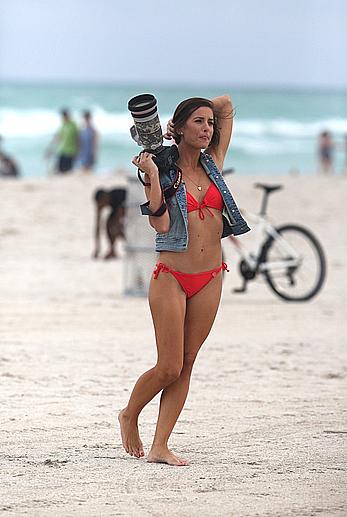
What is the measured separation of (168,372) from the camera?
4988mm

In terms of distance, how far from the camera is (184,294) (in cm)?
502

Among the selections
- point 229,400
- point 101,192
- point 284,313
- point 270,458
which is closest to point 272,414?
point 229,400

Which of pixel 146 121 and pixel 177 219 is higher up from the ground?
pixel 146 121

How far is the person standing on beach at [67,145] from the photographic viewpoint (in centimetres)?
2339

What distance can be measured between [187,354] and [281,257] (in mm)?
6429

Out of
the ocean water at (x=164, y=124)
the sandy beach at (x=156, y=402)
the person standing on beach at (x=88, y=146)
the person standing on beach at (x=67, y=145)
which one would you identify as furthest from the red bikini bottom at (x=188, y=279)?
the ocean water at (x=164, y=124)

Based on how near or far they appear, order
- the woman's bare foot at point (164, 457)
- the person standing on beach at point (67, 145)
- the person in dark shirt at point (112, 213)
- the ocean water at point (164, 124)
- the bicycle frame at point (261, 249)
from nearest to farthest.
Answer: the woman's bare foot at point (164, 457) < the bicycle frame at point (261, 249) < the person in dark shirt at point (112, 213) < the person standing on beach at point (67, 145) < the ocean water at point (164, 124)

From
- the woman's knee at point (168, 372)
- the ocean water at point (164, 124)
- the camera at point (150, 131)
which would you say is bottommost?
the woman's knee at point (168, 372)

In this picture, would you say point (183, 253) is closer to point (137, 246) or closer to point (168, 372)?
point (168, 372)

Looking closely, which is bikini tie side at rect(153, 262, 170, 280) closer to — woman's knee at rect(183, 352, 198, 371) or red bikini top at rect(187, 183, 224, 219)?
red bikini top at rect(187, 183, 224, 219)

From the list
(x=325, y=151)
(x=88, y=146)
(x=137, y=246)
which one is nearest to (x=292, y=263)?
(x=137, y=246)

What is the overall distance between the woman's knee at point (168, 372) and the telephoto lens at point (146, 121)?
0.93 metres

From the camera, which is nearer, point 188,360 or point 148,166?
point 148,166

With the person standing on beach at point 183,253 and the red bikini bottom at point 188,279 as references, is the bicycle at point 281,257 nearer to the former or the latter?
the person standing on beach at point 183,253
